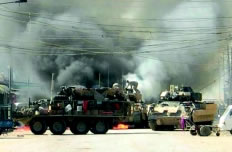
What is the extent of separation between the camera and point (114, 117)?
144ft

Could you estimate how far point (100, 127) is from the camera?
4341cm

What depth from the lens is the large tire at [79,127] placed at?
4312cm

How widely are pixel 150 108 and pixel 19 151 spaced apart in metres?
30.9

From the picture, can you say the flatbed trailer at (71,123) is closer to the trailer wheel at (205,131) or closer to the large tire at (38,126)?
the large tire at (38,126)

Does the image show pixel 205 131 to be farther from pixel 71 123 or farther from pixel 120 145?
pixel 120 145

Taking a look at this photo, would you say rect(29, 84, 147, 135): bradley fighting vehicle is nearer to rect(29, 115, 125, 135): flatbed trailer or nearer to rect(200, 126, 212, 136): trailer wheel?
rect(29, 115, 125, 135): flatbed trailer

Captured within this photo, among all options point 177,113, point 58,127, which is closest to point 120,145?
point 58,127

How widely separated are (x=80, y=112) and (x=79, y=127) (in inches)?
44.9

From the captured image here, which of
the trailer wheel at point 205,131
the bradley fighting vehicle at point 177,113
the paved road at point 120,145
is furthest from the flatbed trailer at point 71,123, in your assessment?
the paved road at point 120,145

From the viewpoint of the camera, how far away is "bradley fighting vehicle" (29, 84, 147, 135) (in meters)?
43.0

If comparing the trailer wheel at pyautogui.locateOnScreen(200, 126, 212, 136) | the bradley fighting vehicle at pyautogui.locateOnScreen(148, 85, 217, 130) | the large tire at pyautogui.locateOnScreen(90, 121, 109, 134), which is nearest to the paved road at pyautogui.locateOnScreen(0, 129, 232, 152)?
Result: the trailer wheel at pyautogui.locateOnScreen(200, 126, 212, 136)

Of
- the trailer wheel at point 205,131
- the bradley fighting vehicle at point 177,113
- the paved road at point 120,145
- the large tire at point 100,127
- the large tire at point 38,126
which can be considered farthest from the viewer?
the bradley fighting vehicle at point 177,113

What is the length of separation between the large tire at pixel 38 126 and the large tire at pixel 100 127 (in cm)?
373

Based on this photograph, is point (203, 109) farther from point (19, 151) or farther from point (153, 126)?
point (19, 151)
